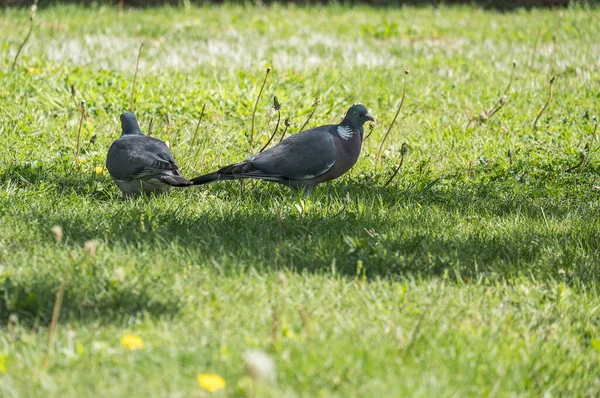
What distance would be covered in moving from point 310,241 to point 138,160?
4.28 feet

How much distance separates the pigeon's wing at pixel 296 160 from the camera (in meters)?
5.19

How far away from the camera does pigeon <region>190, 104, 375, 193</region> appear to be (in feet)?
16.8

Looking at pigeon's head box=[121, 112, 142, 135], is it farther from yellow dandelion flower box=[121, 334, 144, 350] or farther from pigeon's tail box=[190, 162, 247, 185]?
yellow dandelion flower box=[121, 334, 144, 350]

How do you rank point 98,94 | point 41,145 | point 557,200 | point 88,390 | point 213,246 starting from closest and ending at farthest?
point 88,390 → point 213,246 → point 557,200 → point 41,145 → point 98,94

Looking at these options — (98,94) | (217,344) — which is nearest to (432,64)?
(98,94)

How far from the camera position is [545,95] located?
7910 mm

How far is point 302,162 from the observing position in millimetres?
5219

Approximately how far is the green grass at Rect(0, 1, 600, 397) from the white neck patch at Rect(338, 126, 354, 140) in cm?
36

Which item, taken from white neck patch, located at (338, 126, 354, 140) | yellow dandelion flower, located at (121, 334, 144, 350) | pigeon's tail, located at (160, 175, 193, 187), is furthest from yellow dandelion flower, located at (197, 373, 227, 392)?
white neck patch, located at (338, 126, 354, 140)

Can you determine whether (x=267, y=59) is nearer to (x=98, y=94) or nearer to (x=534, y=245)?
(x=98, y=94)

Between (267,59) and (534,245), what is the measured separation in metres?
5.27

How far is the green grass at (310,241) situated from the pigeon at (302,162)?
156mm

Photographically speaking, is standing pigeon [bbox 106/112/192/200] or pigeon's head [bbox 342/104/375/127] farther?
pigeon's head [bbox 342/104/375/127]

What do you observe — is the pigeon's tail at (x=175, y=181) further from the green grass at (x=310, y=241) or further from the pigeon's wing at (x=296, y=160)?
Answer: the pigeon's wing at (x=296, y=160)
